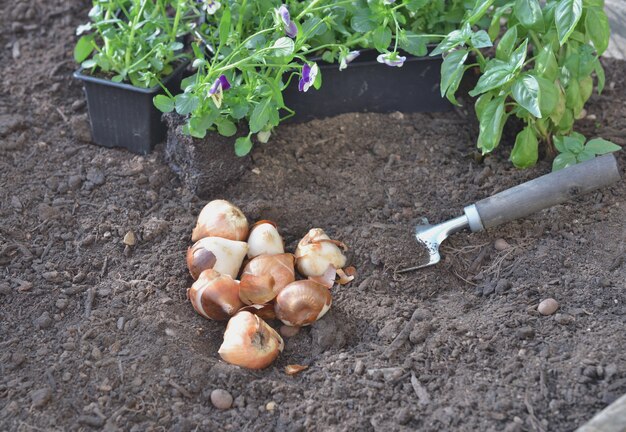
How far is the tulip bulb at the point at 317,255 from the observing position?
2.05m

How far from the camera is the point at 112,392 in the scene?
5.77ft

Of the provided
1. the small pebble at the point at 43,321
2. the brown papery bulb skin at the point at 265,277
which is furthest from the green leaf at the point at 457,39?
the small pebble at the point at 43,321

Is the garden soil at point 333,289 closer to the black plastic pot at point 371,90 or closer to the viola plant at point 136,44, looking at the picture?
the black plastic pot at point 371,90

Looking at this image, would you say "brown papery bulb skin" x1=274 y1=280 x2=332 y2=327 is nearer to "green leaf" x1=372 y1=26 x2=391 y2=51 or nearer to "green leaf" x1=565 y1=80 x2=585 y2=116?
"green leaf" x1=372 y1=26 x2=391 y2=51

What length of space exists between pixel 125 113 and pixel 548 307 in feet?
4.24

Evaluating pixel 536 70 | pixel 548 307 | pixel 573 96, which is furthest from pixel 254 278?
pixel 573 96

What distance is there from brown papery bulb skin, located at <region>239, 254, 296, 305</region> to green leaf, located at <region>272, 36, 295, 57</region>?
487 millimetres

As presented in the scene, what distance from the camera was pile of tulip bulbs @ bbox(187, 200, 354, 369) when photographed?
6.05 feet

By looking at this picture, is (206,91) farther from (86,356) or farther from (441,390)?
(441,390)

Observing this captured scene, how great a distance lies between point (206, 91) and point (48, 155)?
0.62m

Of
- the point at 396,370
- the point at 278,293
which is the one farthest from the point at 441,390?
the point at 278,293

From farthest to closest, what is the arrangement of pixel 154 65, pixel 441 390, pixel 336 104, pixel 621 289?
pixel 336 104 < pixel 154 65 < pixel 621 289 < pixel 441 390

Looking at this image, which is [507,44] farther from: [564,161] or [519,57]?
[564,161]

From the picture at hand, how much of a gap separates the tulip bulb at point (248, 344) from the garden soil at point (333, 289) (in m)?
0.03
